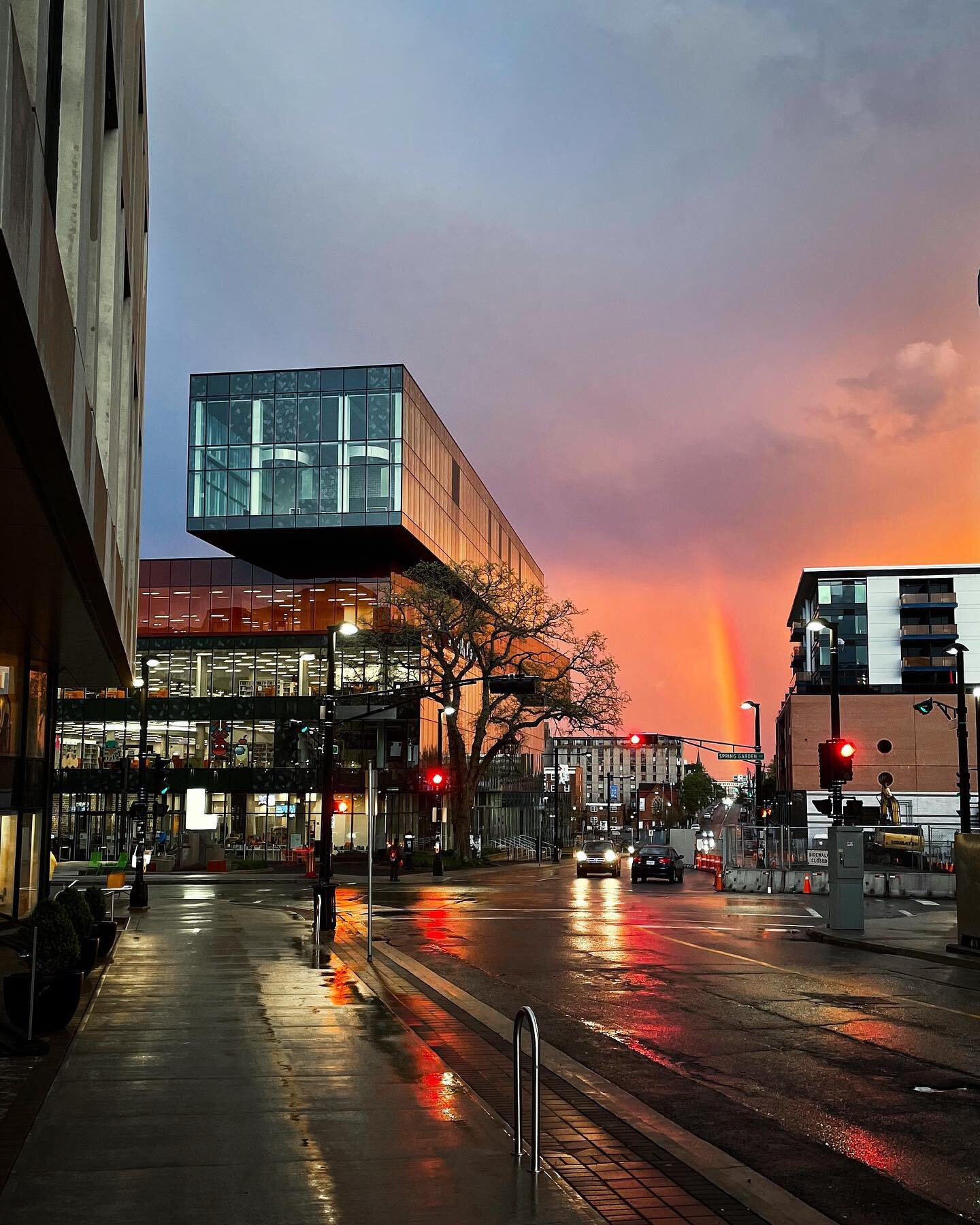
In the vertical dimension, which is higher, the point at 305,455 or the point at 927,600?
the point at 305,455

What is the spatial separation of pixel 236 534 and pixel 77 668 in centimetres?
4053

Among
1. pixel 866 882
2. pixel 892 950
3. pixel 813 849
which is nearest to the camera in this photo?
pixel 892 950

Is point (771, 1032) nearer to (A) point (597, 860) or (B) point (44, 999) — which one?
(B) point (44, 999)

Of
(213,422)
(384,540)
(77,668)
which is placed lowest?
Result: (77,668)

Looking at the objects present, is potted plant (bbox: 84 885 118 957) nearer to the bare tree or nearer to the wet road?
the wet road

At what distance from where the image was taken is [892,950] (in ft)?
78.1

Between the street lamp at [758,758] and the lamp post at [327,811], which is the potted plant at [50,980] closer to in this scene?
the lamp post at [327,811]

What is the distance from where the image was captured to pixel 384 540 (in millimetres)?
72250

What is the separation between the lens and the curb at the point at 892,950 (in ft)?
71.8

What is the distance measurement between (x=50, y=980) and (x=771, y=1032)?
317 inches

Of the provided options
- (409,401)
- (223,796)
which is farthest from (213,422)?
(223,796)

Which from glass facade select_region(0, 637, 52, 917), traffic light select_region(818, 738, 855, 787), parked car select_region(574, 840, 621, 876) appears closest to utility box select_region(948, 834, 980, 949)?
traffic light select_region(818, 738, 855, 787)

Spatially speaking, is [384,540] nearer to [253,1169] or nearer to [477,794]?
[477,794]

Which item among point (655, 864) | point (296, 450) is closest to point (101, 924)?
point (655, 864)
